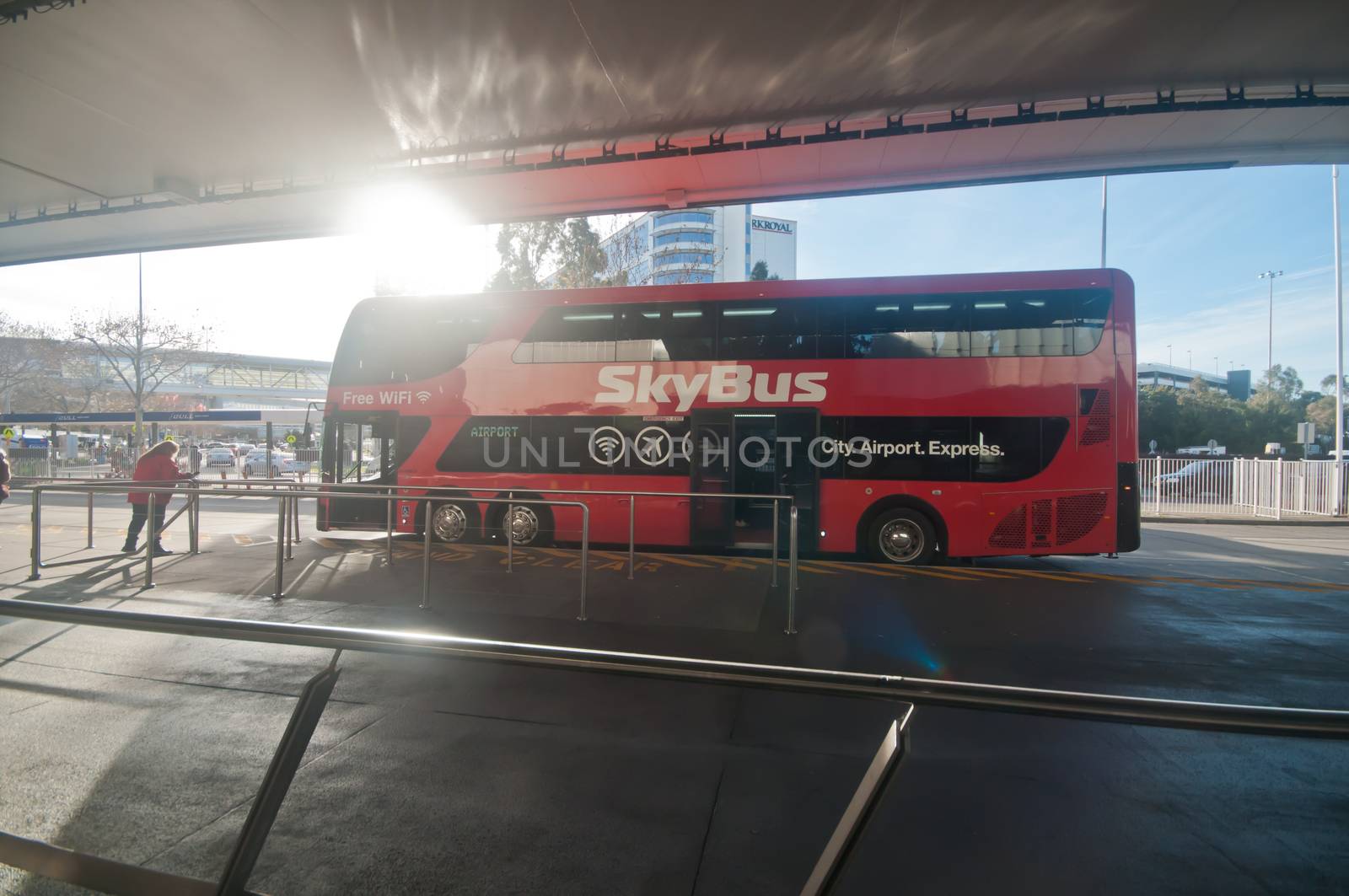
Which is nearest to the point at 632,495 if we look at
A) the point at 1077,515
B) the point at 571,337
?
the point at 571,337

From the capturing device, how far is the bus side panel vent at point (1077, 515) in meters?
8.55

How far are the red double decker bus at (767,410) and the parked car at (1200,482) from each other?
14249mm

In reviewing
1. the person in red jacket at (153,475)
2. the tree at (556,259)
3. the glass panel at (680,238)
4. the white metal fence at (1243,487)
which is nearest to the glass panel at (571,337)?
the person in red jacket at (153,475)

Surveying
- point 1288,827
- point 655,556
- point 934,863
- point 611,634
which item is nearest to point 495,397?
point 655,556

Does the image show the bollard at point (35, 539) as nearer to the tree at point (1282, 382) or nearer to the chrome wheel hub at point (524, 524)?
the chrome wheel hub at point (524, 524)

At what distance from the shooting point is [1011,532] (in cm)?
874

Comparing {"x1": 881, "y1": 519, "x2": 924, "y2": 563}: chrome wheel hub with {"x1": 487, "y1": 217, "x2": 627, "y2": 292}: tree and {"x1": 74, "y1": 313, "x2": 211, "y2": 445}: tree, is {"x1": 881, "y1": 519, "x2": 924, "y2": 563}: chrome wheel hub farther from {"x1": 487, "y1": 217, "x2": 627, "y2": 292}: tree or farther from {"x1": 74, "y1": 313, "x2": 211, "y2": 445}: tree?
{"x1": 74, "y1": 313, "x2": 211, "y2": 445}: tree

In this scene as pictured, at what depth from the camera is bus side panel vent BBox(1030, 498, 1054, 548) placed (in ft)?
28.4

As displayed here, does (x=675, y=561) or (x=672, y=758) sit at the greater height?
(x=675, y=561)

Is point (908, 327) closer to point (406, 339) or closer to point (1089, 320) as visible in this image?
point (1089, 320)

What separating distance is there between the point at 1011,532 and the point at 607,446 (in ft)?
20.1

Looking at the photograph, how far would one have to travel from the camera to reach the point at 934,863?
2.59m

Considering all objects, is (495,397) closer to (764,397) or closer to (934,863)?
(764,397)

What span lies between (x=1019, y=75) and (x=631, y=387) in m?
6.22
